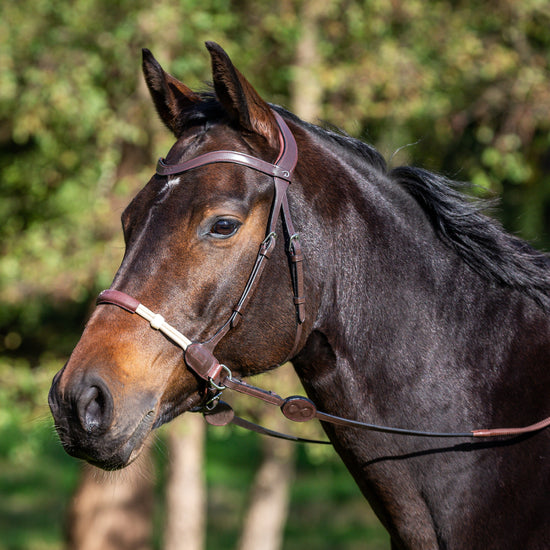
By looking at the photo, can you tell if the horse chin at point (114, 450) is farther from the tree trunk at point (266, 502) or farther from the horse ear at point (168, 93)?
the tree trunk at point (266, 502)

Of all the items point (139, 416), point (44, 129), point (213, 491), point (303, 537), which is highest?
point (139, 416)

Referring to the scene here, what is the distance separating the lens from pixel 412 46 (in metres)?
7.26

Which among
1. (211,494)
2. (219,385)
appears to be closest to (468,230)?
(219,385)

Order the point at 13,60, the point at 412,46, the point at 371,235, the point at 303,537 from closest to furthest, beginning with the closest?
the point at 371,235 → the point at 13,60 → the point at 412,46 → the point at 303,537

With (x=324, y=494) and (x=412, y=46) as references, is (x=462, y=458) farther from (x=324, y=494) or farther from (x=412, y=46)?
(x=324, y=494)

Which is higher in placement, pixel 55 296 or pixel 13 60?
pixel 13 60

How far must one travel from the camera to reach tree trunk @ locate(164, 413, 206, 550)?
781cm

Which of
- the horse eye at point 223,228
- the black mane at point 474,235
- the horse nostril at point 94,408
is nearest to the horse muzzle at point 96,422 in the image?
the horse nostril at point 94,408

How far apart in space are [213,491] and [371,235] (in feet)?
39.1

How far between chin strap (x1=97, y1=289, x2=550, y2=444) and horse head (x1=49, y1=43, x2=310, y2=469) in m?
0.03

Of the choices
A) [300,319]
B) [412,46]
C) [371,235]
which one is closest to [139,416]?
[300,319]

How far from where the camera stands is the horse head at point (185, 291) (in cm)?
203

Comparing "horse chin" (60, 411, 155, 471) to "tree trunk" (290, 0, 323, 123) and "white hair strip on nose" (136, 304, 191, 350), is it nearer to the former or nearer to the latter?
"white hair strip on nose" (136, 304, 191, 350)

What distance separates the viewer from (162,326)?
210cm
